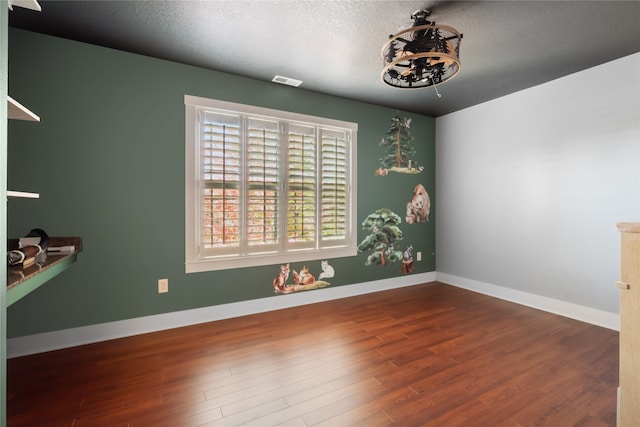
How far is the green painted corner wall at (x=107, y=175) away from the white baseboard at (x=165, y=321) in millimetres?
60

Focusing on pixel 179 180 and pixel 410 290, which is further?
pixel 410 290

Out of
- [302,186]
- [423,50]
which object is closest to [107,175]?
[302,186]

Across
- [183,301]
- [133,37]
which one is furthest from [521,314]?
[133,37]

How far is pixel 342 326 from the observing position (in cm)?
294

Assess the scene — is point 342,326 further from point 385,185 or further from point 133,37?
point 133,37

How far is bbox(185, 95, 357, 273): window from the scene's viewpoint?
303 centimetres

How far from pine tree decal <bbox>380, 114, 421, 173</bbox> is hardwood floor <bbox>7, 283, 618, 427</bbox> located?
7.26 ft

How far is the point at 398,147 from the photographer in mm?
4359

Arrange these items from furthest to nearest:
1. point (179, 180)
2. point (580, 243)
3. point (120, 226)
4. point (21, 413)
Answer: point (580, 243)
point (179, 180)
point (120, 226)
point (21, 413)

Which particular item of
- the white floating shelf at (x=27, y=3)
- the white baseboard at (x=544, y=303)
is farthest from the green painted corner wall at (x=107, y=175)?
the white baseboard at (x=544, y=303)

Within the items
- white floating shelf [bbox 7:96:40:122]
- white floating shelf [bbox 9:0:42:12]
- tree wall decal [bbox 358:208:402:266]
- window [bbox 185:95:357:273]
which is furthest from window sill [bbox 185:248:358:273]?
white floating shelf [bbox 9:0:42:12]

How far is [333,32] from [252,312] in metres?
2.88

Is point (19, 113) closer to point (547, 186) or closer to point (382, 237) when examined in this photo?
point (382, 237)

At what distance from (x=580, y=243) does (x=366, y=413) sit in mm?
3029
